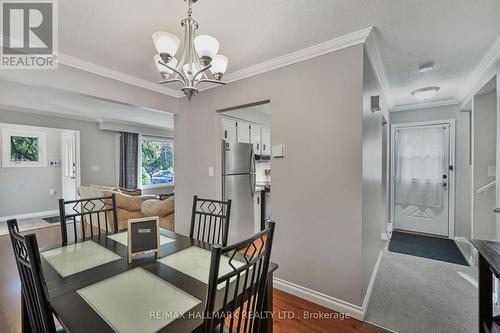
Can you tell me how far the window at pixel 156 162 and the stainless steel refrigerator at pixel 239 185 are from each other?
432cm

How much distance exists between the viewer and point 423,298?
2.10 meters

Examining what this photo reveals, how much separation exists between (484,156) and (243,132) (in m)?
3.20

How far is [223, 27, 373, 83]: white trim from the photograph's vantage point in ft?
5.86

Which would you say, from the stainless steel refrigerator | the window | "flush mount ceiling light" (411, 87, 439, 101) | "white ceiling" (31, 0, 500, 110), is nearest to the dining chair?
"white ceiling" (31, 0, 500, 110)

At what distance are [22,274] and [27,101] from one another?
4457mm

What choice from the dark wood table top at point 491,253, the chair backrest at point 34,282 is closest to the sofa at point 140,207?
the chair backrest at point 34,282

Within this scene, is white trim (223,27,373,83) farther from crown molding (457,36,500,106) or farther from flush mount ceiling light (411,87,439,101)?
flush mount ceiling light (411,87,439,101)

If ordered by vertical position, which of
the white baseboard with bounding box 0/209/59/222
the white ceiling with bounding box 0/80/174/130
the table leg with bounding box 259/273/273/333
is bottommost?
the white baseboard with bounding box 0/209/59/222

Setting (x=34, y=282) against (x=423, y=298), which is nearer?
(x=34, y=282)

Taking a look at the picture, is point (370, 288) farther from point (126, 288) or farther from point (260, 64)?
point (260, 64)

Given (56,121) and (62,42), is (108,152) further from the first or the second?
(62,42)

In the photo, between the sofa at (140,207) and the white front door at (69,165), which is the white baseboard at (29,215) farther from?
the sofa at (140,207)

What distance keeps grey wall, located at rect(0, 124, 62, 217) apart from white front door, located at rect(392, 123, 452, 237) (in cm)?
812

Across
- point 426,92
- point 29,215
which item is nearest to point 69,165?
point 29,215
